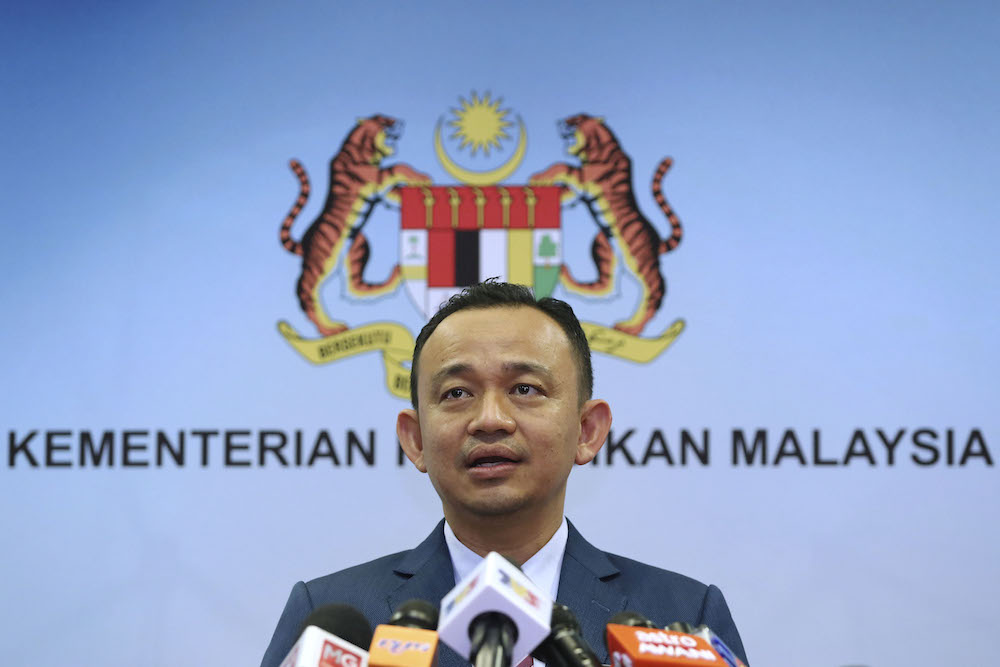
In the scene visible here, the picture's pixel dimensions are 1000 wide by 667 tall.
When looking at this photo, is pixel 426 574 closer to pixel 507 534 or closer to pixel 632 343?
pixel 507 534

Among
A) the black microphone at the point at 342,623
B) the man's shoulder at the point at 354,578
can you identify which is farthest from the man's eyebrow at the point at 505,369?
the black microphone at the point at 342,623

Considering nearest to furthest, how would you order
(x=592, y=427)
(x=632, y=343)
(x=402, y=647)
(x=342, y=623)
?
(x=402, y=647) < (x=342, y=623) < (x=592, y=427) < (x=632, y=343)

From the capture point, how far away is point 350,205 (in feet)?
11.0

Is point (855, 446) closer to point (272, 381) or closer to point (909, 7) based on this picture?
point (909, 7)

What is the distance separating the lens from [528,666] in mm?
1535

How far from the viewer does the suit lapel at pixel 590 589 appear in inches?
63.2

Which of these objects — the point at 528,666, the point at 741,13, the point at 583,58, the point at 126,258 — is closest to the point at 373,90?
the point at 583,58

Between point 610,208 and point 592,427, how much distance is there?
5.71ft

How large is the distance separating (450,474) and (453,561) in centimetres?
23

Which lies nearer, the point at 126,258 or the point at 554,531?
the point at 554,531

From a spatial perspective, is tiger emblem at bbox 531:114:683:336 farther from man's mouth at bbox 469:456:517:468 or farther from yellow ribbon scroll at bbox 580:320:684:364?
man's mouth at bbox 469:456:517:468

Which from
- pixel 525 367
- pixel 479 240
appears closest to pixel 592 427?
pixel 525 367

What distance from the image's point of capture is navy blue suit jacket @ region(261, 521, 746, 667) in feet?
5.33

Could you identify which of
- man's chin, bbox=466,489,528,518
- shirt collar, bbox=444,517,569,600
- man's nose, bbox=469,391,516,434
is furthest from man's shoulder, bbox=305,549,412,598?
man's nose, bbox=469,391,516,434
